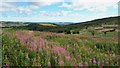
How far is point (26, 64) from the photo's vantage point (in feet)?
10.5

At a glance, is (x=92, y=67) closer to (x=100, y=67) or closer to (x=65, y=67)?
(x=100, y=67)

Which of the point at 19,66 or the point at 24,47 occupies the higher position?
the point at 24,47

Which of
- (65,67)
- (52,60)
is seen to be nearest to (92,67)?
(65,67)

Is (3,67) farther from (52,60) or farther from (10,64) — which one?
(52,60)

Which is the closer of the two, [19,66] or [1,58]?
[19,66]

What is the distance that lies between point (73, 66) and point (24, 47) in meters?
2.99

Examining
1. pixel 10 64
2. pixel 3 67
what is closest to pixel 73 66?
pixel 10 64

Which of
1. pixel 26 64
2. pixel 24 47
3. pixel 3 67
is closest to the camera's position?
pixel 26 64

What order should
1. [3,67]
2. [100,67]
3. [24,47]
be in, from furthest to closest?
[24,47] < [3,67] < [100,67]

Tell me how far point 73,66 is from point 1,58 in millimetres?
2938

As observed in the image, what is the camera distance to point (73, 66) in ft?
9.35

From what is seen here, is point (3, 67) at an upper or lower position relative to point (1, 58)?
lower

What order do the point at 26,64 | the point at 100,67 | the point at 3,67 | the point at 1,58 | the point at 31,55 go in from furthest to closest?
1. the point at 31,55
2. the point at 1,58
3. the point at 3,67
4. the point at 26,64
5. the point at 100,67

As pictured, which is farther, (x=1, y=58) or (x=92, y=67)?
(x=1, y=58)
